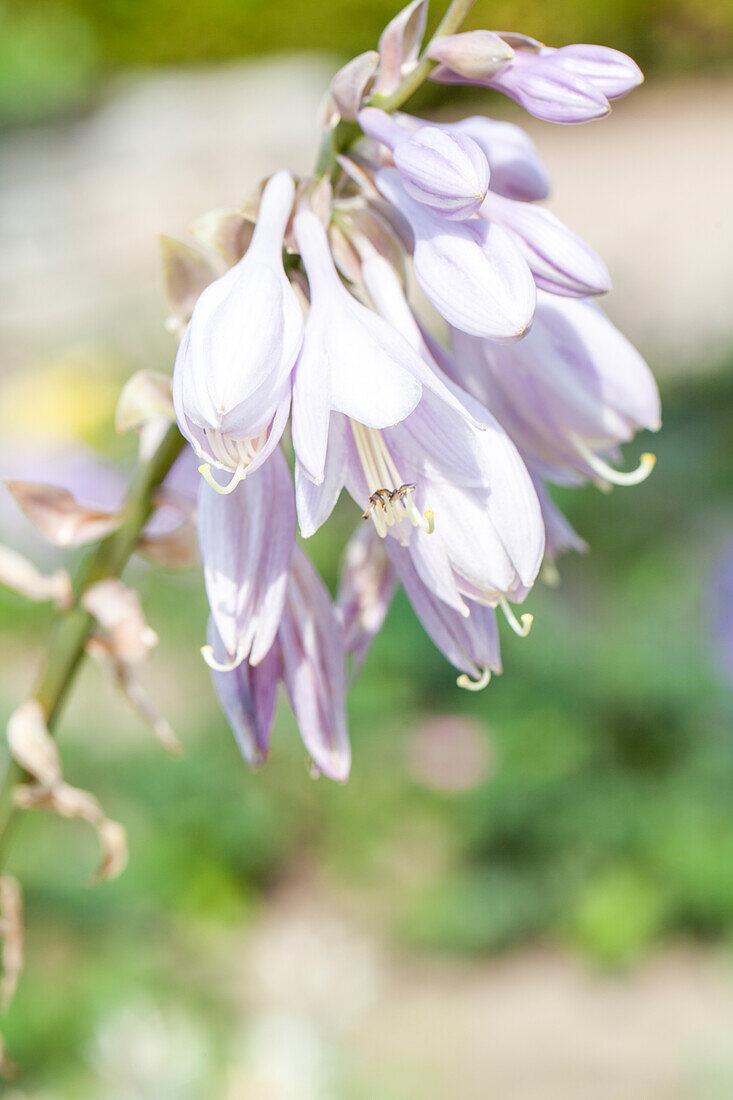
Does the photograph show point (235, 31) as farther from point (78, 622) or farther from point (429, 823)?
point (78, 622)

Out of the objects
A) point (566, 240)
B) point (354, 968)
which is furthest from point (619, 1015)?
point (566, 240)

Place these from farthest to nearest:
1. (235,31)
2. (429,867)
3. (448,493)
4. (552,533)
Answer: (235,31) → (429,867) → (552,533) → (448,493)

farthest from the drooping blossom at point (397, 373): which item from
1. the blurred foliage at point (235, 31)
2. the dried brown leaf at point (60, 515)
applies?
the blurred foliage at point (235, 31)

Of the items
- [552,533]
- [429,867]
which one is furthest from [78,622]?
[429,867]

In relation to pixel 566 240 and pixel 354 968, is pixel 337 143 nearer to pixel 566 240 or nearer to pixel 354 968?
pixel 566 240

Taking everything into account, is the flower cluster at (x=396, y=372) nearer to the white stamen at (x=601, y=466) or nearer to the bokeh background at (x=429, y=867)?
the white stamen at (x=601, y=466)

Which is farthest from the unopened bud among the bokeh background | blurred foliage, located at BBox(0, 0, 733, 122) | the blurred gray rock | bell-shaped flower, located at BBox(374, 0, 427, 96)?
blurred foliage, located at BBox(0, 0, 733, 122)

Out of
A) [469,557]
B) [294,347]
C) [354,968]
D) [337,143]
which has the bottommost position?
[354,968]
